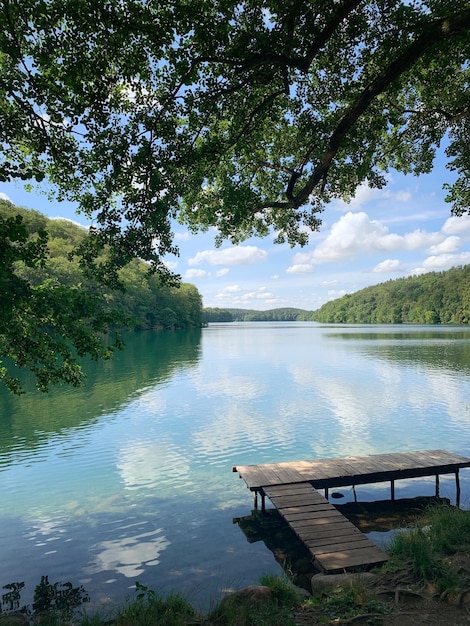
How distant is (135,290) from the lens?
12438 cm

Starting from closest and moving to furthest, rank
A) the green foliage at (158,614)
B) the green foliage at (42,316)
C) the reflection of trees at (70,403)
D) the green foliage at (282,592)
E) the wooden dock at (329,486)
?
the green foliage at (158,614)
the green foliage at (42,316)
the green foliage at (282,592)
the wooden dock at (329,486)
the reflection of trees at (70,403)

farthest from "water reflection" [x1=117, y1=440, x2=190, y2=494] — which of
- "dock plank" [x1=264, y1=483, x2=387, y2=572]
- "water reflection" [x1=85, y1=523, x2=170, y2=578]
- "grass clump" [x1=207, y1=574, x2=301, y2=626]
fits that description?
"grass clump" [x1=207, y1=574, x2=301, y2=626]

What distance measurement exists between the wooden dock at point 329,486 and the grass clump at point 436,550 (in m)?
0.58

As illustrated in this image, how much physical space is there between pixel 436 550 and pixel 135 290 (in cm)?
12104

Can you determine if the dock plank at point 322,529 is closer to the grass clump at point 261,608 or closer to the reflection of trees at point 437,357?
the grass clump at point 261,608

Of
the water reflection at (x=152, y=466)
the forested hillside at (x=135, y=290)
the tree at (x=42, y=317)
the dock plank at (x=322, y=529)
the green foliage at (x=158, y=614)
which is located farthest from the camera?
the forested hillside at (x=135, y=290)

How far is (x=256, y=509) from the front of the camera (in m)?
13.5

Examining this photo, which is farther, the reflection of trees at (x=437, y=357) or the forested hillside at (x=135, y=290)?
the forested hillside at (x=135, y=290)

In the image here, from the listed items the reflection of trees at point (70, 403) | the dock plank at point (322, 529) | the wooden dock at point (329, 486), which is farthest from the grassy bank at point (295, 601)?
the reflection of trees at point (70, 403)

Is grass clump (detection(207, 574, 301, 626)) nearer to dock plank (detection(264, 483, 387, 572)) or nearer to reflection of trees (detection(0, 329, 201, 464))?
dock plank (detection(264, 483, 387, 572))

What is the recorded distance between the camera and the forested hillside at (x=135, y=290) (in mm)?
94625

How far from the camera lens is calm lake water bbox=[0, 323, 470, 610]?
10539 millimetres

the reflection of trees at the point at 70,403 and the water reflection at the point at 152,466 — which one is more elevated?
the reflection of trees at the point at 70,403

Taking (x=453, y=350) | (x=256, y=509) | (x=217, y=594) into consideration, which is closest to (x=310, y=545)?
(x=217, y=594)
